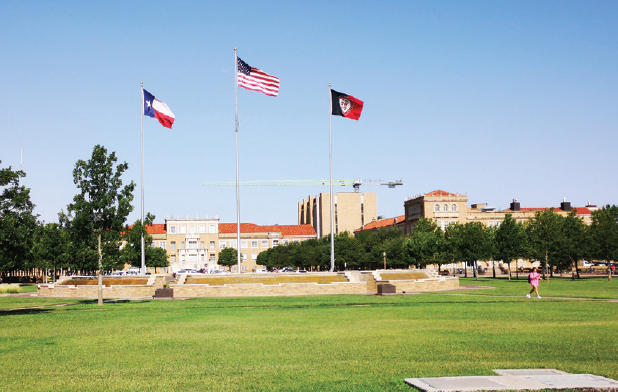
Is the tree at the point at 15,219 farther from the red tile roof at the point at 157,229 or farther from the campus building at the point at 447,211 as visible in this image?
the red tile roof at the point at 157,229

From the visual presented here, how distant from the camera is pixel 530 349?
13.3 meters

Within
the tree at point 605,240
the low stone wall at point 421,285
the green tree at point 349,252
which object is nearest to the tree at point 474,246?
the tree at point 605,240

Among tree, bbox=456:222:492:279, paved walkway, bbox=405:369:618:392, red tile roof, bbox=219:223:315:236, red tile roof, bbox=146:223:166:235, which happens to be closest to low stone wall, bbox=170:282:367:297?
tree, bbox=456:222:492:279

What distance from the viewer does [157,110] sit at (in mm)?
46656

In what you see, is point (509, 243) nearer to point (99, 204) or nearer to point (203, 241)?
point (99, 204)

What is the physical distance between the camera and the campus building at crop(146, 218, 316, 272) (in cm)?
15850

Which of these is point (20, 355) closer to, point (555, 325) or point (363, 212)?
point (555, 325)

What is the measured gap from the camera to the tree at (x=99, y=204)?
1367 inches

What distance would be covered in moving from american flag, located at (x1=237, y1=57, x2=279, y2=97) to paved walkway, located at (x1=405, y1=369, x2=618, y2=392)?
111ft

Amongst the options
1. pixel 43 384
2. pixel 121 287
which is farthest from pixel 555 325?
pixel 121 287

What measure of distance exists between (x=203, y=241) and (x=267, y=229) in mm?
20591

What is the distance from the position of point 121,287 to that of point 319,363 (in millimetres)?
38519

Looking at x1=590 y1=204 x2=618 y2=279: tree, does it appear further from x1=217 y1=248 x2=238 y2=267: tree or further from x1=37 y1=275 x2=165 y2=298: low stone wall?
x1=217 y1=248 x2=238 y2=267: tree

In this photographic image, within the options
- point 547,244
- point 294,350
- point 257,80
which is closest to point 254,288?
point 257,80
